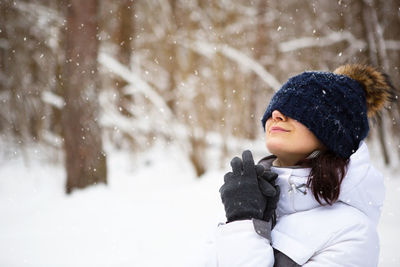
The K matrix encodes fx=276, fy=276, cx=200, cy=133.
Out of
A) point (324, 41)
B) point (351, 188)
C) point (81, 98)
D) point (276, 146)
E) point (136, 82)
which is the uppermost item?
point (324, 41)

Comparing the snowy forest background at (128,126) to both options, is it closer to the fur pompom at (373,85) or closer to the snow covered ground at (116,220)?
the snow covered ground at (116,220)

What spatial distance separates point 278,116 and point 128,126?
3988 mm

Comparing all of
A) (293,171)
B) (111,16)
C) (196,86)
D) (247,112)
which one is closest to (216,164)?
(247,112)

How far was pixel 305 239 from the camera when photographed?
3.63 ft

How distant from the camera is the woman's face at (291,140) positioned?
1.23m

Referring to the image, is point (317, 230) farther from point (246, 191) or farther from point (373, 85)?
point (373, 85)

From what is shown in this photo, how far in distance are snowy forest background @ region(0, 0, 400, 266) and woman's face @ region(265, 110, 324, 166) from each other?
133 cm

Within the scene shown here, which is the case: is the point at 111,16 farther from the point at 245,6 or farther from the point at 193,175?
the point at 193,175

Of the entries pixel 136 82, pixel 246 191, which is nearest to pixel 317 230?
pixel 246 191

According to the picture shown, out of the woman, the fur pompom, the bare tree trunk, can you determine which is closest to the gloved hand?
the woman

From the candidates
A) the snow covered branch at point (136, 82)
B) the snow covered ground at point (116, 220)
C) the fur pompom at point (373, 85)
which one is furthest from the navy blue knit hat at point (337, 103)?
the snow covered branch at point (136, 82)

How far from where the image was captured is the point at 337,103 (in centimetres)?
121

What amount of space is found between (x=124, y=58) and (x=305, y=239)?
6.33m

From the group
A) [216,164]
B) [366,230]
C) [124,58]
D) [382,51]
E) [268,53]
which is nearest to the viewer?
[366,230]
